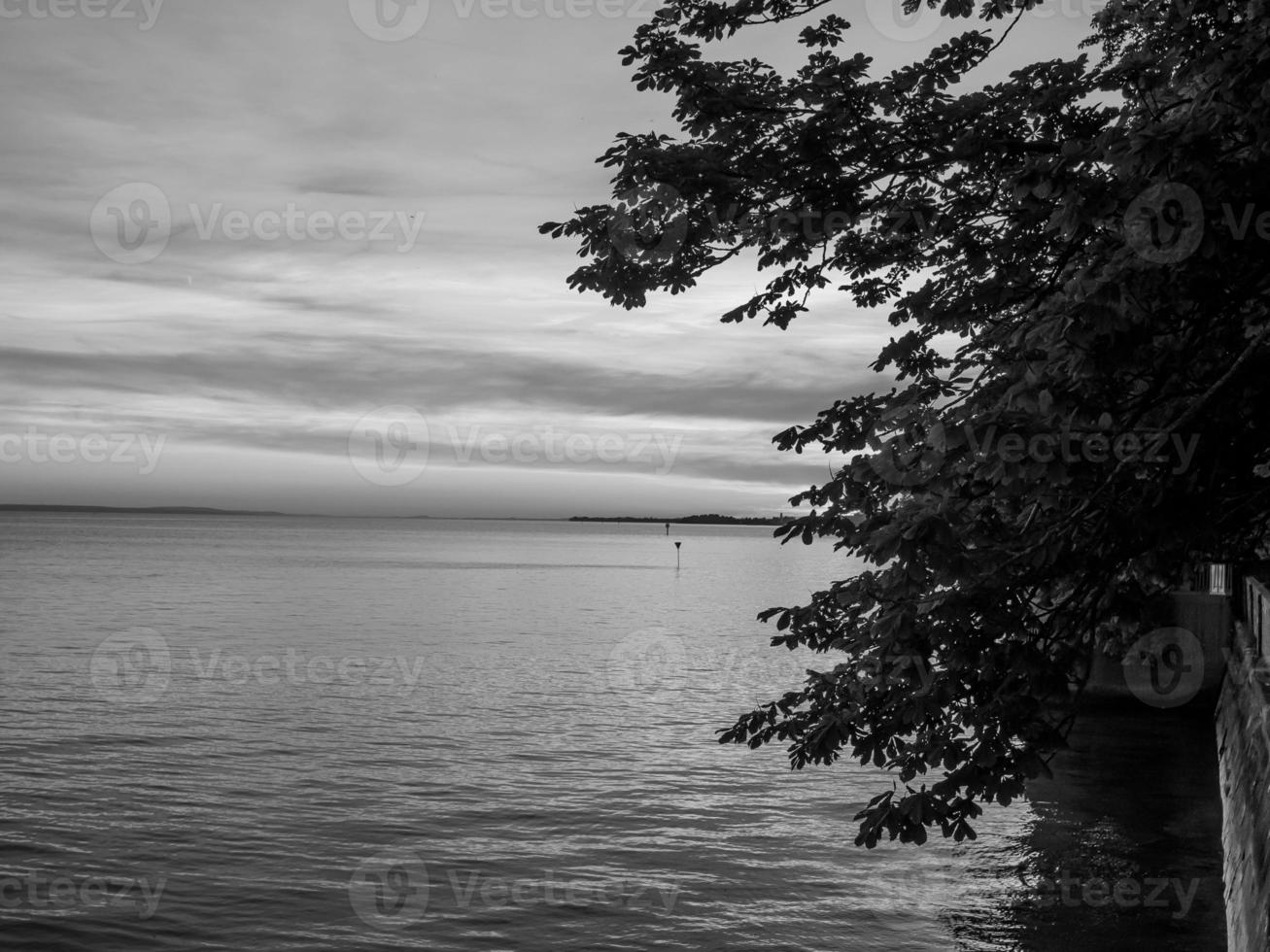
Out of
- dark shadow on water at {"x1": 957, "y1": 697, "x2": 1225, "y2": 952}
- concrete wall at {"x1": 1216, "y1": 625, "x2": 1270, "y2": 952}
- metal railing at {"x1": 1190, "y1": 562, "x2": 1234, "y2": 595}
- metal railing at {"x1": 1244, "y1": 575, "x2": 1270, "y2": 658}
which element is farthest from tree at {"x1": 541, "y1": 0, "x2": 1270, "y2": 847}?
metal railing at {"x1": 1190, "y1": 562, "x2": 1234, "y2": 595}

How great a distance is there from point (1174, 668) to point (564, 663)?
20.7m

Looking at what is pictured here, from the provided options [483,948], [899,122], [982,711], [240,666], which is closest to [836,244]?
[899,122]

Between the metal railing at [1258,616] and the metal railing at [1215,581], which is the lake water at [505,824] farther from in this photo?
the metal railing at [1215,581]

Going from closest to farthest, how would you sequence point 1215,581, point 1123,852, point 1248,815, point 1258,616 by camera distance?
point 1248,815 → point 1123,852 → point 1258,616 → point 1215,581

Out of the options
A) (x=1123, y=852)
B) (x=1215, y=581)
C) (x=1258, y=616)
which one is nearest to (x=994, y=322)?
(x=1123, y=852)

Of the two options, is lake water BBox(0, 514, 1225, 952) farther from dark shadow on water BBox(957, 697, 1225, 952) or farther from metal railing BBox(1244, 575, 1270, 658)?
metal railing BBox(1244, 575, 1270, 658)

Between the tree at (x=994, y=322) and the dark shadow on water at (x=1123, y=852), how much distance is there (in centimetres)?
578

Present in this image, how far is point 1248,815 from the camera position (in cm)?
1148

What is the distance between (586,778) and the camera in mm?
21828

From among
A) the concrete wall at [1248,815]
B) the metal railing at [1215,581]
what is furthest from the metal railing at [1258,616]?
the metal railing at [1215,581]

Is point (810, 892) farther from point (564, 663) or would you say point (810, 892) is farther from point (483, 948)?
point (564, 663)

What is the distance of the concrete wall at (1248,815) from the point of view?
929cm

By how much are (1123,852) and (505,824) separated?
961cm

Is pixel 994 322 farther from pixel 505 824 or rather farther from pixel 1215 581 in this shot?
pixel 1215 581
